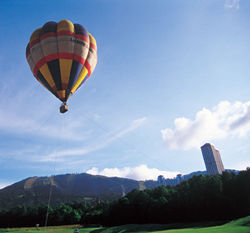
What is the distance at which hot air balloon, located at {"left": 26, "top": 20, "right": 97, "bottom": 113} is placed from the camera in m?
22.1

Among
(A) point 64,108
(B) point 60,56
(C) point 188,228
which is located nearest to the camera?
(B) point 60,56

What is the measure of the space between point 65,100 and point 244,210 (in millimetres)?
44318

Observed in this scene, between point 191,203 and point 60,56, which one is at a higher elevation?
point 60,56

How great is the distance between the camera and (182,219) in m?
47.2

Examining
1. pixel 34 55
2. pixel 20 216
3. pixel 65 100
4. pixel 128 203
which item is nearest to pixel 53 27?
pixel 34 55

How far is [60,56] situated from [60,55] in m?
0.12

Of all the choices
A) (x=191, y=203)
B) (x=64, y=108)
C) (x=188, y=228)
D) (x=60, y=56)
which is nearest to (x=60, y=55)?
(x=60, y=56)

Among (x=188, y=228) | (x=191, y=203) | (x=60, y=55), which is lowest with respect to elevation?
(x=188, y=228)

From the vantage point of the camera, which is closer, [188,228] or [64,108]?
[64,108]

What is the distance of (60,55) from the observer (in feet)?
72.6

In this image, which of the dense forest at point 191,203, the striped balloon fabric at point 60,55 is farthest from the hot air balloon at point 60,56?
the dense forest at point 191,203

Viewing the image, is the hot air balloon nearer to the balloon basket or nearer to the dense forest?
the balloon basket

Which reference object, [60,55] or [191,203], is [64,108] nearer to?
[60,55]

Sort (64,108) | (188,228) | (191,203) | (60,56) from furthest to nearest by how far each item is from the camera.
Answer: (191,203) < (188,228) < (64,108) < (60,56)
